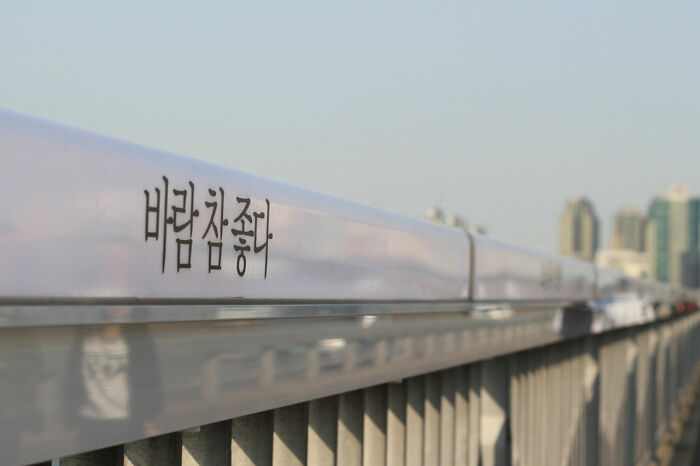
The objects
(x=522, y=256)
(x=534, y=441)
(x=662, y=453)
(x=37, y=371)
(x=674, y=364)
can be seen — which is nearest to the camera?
Result: (x=37, y=371)

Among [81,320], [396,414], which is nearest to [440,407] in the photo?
[396,414]

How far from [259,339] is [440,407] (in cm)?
229

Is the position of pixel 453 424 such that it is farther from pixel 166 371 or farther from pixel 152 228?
pixel 152 228

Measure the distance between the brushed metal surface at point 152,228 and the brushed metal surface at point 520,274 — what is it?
161cm

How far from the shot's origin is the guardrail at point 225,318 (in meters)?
2.25

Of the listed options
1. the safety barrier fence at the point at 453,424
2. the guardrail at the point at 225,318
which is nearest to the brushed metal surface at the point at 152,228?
the guardrail at the point at 225,318

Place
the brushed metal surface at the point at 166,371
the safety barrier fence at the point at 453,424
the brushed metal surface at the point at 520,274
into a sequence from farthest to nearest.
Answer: the brushed metal surface at the point at 520,274 < the safety barrier fence at the point at 453,424 < the brushed metal surface at the point at 166,371

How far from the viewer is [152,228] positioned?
2.61 m

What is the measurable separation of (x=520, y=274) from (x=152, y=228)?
4033 mm

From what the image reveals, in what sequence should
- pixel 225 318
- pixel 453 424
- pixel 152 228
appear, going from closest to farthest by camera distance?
pixel 152 228, pixel 225 318, pixel 453 424

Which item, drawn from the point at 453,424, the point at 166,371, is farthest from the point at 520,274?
the point at 166,371

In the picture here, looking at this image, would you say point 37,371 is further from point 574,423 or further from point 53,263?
point 574,423

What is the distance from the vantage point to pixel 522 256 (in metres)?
6.46

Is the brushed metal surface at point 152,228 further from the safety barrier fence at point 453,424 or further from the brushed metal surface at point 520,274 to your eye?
the brushed metal surface at point 520,274
